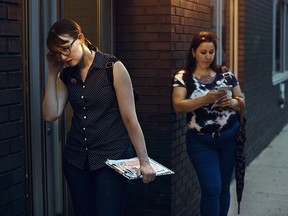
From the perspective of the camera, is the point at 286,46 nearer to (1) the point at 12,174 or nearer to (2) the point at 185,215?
(2) the point at 185,215

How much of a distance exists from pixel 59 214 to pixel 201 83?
149cm

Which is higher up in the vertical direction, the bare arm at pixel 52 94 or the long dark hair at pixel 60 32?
the long dark hair at pixel 60 32

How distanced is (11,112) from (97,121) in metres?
0.48

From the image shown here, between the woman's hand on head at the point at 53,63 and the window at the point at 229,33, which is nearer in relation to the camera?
the woman's hand on head at the point at 53,63

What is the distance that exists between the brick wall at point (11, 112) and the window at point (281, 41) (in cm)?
873

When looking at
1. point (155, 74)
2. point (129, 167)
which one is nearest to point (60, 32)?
point (129, 167)

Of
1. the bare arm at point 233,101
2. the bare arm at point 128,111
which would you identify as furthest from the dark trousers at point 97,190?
the bare arm at point 233,101

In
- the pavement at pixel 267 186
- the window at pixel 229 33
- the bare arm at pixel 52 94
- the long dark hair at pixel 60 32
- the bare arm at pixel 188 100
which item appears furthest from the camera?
the window at pixel 229 33

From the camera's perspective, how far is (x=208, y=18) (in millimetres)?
6281

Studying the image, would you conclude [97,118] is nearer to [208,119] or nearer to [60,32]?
[60,32]

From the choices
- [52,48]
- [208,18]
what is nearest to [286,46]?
[208,18]

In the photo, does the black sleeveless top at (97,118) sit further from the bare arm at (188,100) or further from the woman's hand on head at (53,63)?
the bare arm at (188,100)

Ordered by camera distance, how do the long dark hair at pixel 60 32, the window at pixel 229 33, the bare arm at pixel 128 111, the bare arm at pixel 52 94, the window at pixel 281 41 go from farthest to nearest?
the window at pixel 281 41, the window at pixel 229 33, the bare arm at pixel 52 94, the bare arm at pixel 128 111, the long dark hair at pixel 60 32

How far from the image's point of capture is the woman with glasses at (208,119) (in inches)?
178
